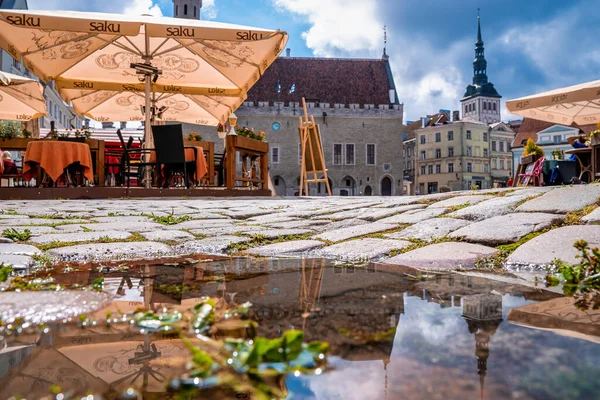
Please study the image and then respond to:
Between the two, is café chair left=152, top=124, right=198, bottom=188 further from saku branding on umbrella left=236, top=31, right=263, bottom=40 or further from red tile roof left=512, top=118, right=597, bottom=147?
red tile roof left=512, top=118, right=597, bottom=147

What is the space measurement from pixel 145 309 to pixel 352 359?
69 cm

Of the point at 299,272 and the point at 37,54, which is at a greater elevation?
the point at 37,54

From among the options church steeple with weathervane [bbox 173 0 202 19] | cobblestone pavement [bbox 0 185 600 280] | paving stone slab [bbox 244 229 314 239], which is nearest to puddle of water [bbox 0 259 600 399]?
cobblestone pavement [bbox 0 185 600 280]

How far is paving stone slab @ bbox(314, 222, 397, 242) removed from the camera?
3.30 metres

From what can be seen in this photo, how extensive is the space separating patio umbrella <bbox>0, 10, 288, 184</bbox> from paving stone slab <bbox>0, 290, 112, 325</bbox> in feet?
21.5

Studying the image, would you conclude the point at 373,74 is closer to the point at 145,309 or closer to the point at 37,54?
the point at 37,54

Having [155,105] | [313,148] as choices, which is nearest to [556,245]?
[313,148]

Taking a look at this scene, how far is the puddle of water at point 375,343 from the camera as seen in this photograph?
857mm

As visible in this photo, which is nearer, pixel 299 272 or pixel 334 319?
pixel 334 319

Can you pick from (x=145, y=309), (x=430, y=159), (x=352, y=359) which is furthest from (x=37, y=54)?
(x=430, y=159)

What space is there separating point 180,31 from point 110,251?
5.67m

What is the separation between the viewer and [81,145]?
8.41 m

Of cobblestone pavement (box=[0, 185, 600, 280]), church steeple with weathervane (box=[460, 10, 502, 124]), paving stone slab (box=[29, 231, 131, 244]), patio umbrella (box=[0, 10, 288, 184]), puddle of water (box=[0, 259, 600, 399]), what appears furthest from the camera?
church steeple with weathervane (box=[460, 10, 502, 124])

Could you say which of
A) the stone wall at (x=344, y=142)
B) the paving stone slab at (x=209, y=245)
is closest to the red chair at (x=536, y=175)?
the paving stone slab at (x=209, y=245)
